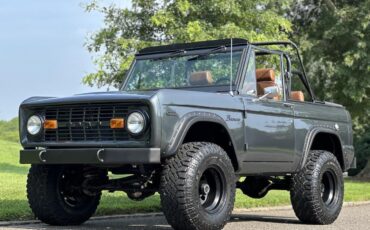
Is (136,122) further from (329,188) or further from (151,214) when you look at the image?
(329,188)

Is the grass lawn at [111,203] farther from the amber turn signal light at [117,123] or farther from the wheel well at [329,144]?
the amber turn signal light at [117,123]

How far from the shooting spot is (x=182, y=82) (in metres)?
8.52

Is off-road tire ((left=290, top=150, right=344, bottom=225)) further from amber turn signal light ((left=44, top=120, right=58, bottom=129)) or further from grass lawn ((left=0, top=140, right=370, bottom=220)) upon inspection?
amber turn signal light ((left=44, top=120, right=58, bottom=129))

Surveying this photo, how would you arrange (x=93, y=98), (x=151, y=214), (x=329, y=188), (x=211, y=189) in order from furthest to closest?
(x=151, y=214), (x=329, y=188), (x=211, y=189), (x=93, y=98)

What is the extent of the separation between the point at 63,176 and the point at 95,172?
41 centimetres

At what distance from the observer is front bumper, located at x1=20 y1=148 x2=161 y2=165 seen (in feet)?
21.7

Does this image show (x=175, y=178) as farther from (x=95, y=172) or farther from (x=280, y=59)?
(x=280, y=59)

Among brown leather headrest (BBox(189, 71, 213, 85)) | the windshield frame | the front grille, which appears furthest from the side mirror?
the front grille

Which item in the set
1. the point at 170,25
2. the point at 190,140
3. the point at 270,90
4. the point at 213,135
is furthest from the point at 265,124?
the point at 170,25

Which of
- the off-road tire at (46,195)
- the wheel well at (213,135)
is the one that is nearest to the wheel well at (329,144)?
the wheel well at (213,135)

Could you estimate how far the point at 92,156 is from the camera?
22.6 feet

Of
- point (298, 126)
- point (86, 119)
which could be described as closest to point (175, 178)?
point (86, 119)

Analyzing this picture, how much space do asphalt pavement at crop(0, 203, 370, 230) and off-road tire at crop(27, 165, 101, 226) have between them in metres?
0.15

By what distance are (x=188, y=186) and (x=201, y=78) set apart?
1.98 m
